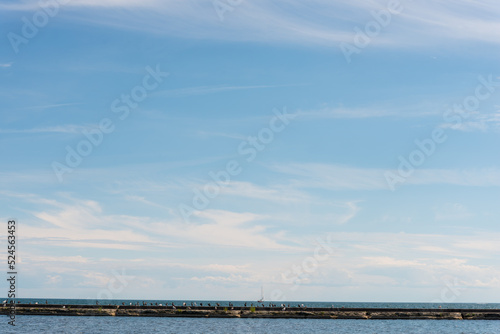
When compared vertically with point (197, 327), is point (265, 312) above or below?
above

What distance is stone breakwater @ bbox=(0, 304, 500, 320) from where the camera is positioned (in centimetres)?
11012

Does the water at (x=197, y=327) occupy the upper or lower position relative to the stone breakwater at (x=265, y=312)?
lower

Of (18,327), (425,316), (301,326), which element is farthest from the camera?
(425,316)

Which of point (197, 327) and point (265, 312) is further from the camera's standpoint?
point (265, 312)

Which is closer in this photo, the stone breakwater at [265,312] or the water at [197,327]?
the water at [197,327]

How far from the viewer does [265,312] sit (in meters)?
112

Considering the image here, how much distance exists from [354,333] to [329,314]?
23.2m

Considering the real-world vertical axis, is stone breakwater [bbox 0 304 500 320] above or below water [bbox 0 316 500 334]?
above

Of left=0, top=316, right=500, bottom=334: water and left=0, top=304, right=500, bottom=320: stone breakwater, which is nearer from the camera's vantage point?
left=0, top=316, right=500, bottom=334: water

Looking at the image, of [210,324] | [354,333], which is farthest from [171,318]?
[354,333]

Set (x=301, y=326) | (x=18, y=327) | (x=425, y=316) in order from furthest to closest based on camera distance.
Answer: (x=425, y=316) → (x=301, y=326) → (x=18, y=327)

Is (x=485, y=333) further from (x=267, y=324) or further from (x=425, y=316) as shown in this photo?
(x=267, y=324)

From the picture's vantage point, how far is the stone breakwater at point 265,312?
110125 mm

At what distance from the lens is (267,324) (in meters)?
98.6
